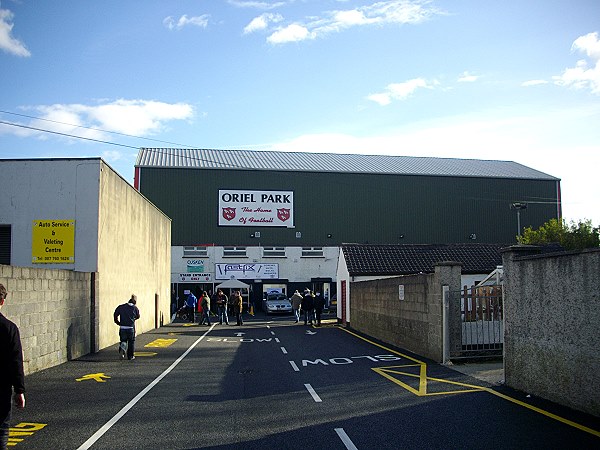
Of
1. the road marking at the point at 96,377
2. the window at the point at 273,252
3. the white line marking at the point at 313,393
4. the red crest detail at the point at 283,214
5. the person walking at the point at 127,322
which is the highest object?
the red crest detail at the point at 283,214

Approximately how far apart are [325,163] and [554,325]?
158 feet

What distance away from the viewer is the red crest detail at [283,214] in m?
53.3

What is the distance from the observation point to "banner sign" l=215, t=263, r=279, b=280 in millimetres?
52406

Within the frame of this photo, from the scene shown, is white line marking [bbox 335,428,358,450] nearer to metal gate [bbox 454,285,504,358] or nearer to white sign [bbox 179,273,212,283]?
metal gate [bbox 454,285,504,358]

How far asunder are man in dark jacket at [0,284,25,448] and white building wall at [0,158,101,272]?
14.5 metres

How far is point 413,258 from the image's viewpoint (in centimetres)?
3441

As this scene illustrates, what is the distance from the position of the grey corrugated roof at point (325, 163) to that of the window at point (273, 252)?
701cm

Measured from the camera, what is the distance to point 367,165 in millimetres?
57531

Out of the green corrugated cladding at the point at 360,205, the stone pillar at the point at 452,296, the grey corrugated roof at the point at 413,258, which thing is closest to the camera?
the stone pillar at the point at 452,296

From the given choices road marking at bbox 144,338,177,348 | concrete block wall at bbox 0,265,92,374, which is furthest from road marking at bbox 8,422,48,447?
road marking at bbox 144,338,177,348

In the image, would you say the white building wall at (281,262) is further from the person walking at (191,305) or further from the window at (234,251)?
the person walking at (191,305)

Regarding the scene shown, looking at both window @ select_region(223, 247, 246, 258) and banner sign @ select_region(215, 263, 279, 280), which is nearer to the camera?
banner sign @ select_region(215, 263, 279, 280)

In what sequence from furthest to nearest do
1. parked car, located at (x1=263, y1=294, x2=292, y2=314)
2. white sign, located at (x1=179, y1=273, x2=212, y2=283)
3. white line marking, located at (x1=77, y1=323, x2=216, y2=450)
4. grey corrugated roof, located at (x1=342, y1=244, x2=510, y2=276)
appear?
white sign, located at (x1=179, y1=273, x2=212, y2=283) < parked car, located at (x1=263, y1=294, x2=292, y2=314) < grey corrugated roof, located at (x1=342, y1=244, x2=510, y2=276) < white line marking, located at (x1=77, y1=323, x2=216, y2=450)

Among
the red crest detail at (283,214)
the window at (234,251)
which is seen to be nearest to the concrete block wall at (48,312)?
the window at (234,251)
